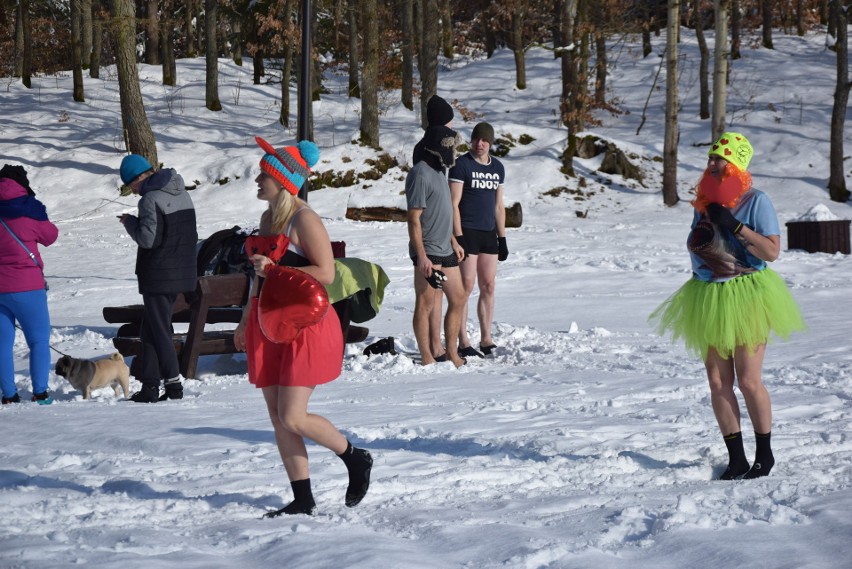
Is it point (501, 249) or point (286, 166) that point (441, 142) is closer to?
point (501, 249)

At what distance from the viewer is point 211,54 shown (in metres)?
29.3

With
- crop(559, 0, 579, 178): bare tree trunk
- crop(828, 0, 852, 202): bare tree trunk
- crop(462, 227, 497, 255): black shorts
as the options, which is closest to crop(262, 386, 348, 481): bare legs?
crop(462, 227, 497, 255): black shorts

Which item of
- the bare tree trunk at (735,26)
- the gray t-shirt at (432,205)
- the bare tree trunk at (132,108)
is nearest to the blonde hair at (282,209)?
the gray t-shirt at (432,205)

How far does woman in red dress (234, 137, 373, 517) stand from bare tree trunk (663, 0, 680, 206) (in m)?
18.4

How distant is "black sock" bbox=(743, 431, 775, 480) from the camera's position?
4.88 m

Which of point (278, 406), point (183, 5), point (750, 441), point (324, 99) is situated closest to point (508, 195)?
point (324, 99)

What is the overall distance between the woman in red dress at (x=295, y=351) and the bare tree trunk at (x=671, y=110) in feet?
60.5

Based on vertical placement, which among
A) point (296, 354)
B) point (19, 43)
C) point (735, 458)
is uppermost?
point (19, 43)

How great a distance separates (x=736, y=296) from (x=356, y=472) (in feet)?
6.69

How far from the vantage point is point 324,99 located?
3253 cm

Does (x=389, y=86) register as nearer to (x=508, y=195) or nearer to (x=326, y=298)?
(x=508, y=195)

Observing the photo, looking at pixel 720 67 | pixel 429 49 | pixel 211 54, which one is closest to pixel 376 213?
pixel 429 49

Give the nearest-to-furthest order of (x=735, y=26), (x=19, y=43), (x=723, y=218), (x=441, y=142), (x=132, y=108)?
(x=723, y=218), (x=441, y=142), (x=132, y=108), (x=735, y=26), (x=19, y=43)

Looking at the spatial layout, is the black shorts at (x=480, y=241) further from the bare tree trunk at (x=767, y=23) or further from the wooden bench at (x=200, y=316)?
the bare tree trunk at (x=767, y=23)
